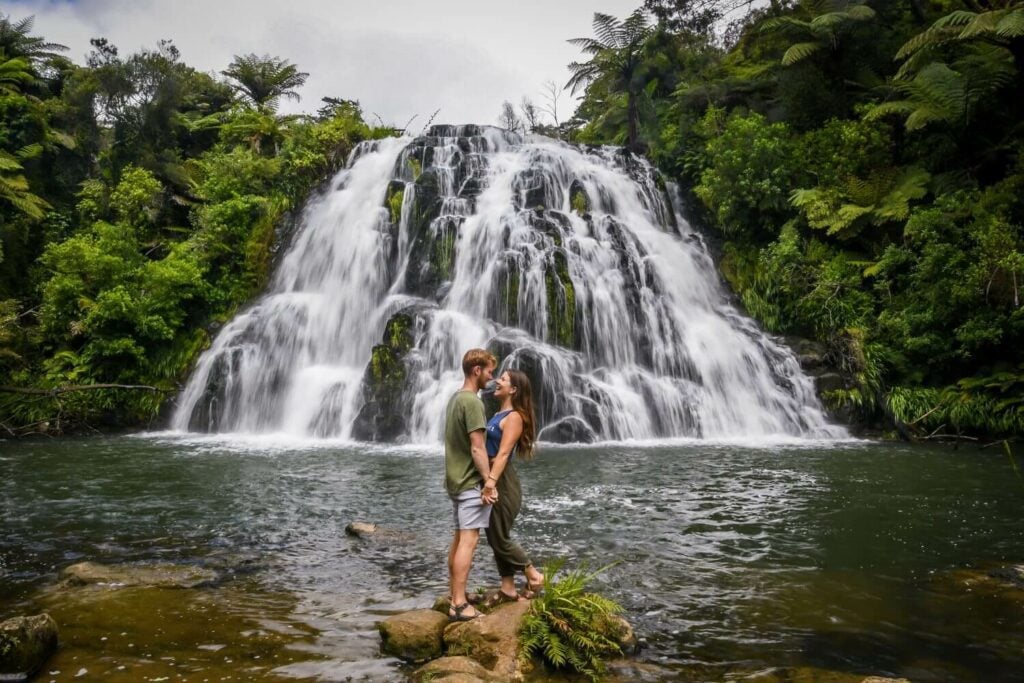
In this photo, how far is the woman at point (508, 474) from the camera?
Result: 4.57 meters

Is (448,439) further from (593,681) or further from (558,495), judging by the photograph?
(558,495)

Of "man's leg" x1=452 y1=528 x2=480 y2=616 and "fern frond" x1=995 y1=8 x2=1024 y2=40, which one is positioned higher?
"fern frond" x1=995 y1=8 x2=1024 y2=40

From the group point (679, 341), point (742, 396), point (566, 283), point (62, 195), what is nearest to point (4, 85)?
point (62, 195)

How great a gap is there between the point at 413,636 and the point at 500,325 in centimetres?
1287

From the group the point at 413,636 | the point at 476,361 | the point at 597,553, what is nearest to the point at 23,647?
the point at 413,636

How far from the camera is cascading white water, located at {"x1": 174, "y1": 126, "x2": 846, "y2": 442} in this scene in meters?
15.0

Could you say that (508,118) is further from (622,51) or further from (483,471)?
(483,471)

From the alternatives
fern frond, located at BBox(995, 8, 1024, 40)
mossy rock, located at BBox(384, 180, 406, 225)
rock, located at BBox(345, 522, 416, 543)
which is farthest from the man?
mossy rock, located at BBox(384, 180, 406, 225)

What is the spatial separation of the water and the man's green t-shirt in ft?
3.84

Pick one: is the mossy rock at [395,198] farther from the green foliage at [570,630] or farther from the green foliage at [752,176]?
the green foliage at [570,630]

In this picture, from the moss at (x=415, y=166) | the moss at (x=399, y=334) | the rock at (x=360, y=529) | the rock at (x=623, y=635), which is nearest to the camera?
the rock at (x=623, y=635)

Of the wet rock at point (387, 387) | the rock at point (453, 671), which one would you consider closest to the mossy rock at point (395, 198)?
the wet rock at point (387, 387)

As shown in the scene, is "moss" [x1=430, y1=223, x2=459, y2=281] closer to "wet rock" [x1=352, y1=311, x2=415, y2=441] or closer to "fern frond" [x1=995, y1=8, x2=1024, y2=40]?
"wet rock" [x1=352, y1=311, x2=415, y2=441]

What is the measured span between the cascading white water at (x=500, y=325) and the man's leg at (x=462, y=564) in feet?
32.0
